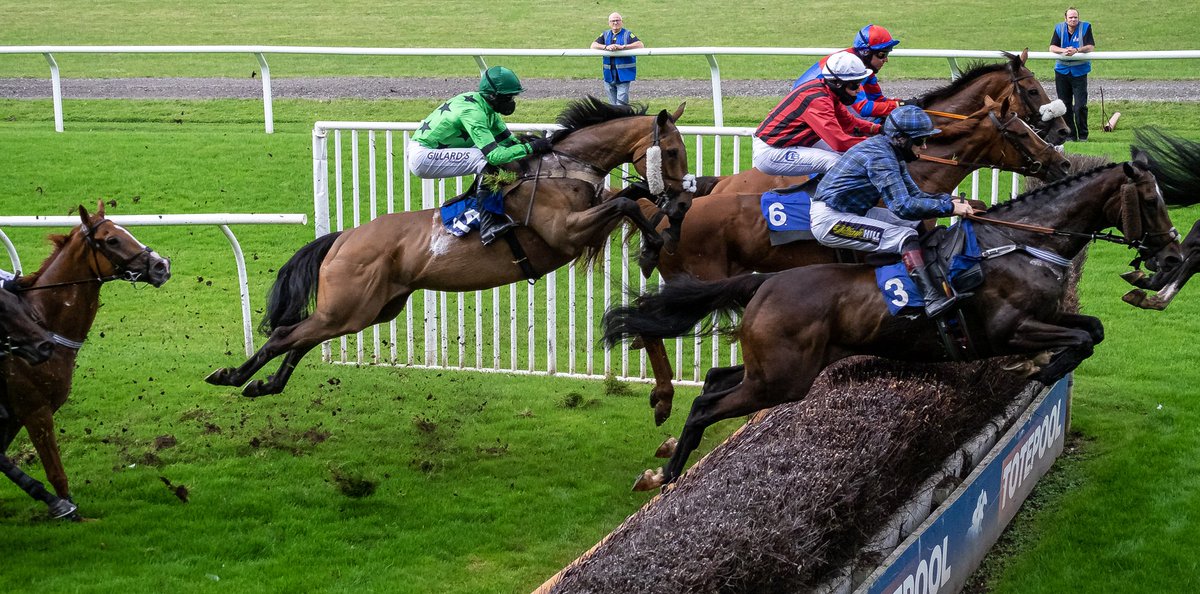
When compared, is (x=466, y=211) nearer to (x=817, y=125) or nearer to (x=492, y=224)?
(x=492, y=224)

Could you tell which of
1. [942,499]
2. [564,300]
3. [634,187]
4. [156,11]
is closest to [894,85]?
[564,300]

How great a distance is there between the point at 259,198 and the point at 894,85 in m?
7.87

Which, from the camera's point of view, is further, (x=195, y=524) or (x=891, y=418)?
(x=195, y=524)

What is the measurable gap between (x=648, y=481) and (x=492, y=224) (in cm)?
150

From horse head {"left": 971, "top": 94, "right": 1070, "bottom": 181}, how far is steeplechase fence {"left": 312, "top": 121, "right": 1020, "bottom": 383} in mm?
1247

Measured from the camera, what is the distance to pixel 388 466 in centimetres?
684

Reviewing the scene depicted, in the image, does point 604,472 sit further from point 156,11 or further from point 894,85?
point 156,11

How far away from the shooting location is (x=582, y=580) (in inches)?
151

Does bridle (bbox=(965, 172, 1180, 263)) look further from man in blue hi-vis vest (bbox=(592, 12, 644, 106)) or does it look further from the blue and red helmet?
man in blue hi-vis vest (bbox=(592, 12, 644, 106))

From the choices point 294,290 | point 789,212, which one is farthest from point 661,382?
point 294,290

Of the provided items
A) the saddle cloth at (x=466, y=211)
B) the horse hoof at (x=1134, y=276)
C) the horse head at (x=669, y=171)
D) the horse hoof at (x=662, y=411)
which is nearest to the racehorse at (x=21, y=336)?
the saddle cloth at (x=466, y=211)

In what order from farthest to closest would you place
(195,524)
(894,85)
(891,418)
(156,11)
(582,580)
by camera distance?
(156,11) < (894,85) < (195,524) < (891,418) < (582,580)

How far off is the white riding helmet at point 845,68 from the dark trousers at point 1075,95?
18.8 feet

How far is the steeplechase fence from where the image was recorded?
8.13 m
